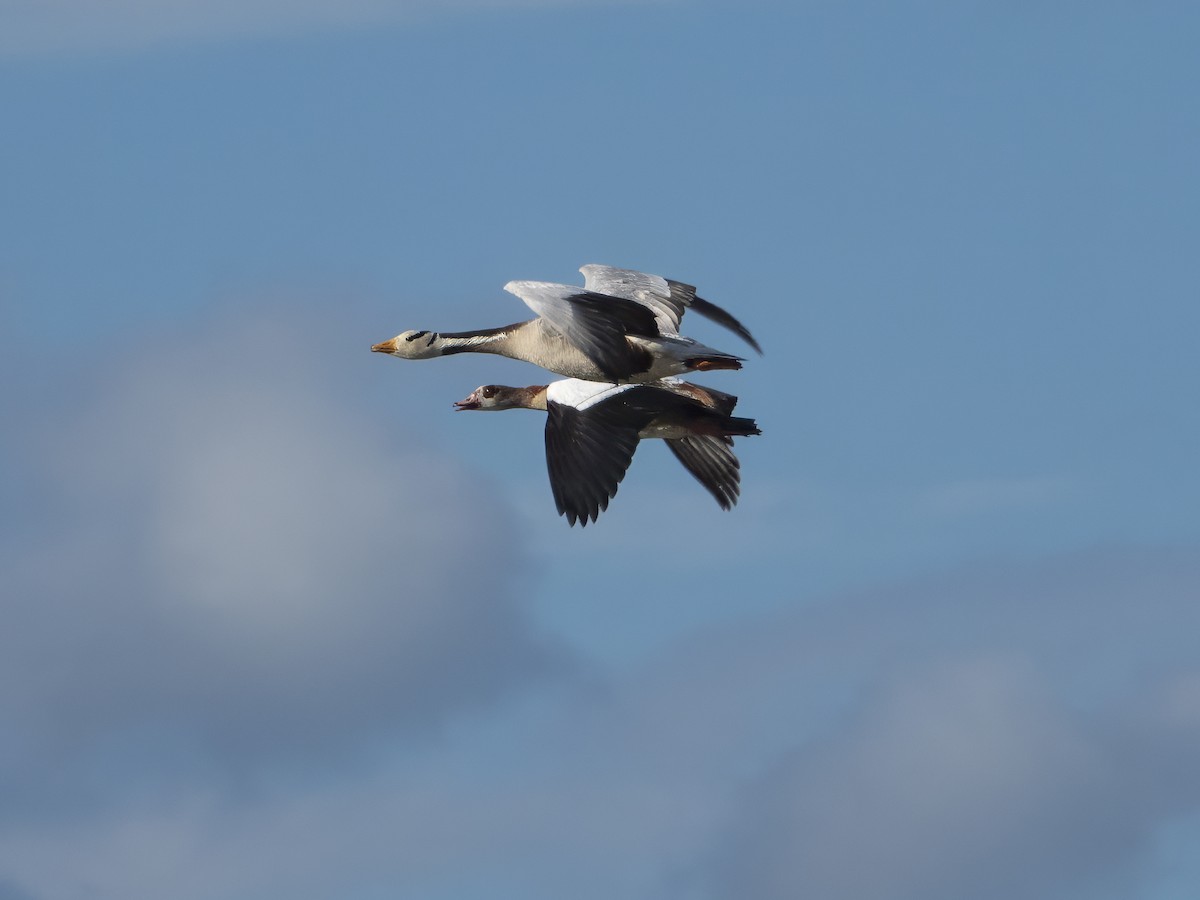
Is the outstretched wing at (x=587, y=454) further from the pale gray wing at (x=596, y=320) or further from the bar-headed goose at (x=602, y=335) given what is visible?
the pale gray wing at (x=596, y=320)

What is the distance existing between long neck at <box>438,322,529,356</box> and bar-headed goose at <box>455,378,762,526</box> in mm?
789

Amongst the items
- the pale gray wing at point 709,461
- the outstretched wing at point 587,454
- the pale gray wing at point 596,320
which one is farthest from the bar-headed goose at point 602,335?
→ the pale gray wing at point 709,461

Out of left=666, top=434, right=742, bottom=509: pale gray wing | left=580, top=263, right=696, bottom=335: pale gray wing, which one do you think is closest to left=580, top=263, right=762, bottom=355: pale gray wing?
left=580, top=263, right=696, bottom=335: pale gray wing

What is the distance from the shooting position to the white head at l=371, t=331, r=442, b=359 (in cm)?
3269

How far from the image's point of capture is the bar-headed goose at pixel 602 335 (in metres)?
28.6

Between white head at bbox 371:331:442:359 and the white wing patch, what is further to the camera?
white head at bbox 371:331:442:359

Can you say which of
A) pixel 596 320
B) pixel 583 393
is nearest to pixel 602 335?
pixel 596 320

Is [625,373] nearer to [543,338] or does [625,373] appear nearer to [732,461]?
[543,338]

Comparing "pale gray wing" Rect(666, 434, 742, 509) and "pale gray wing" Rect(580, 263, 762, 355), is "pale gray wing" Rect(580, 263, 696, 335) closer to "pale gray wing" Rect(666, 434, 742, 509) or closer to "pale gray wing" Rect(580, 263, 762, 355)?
"pale gray wing" Rect(580, 263, 762, 355)

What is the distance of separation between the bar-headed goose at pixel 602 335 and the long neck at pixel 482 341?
11 millimetres

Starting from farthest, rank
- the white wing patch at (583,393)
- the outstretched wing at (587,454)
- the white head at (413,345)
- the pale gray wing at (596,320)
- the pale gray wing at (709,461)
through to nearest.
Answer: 1. the pale gray wing at (709,461)
2. the white head at (413,345)
3. the white wing patch at (583,393)
4. the outstretched wing at (587,454)
5. the pale gray wing at (596,320)

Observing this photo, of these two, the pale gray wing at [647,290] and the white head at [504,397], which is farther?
the white head at [504,397]

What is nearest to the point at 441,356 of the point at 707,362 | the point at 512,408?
the point at 512,408

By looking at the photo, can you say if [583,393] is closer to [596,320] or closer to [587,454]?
[587,454]
